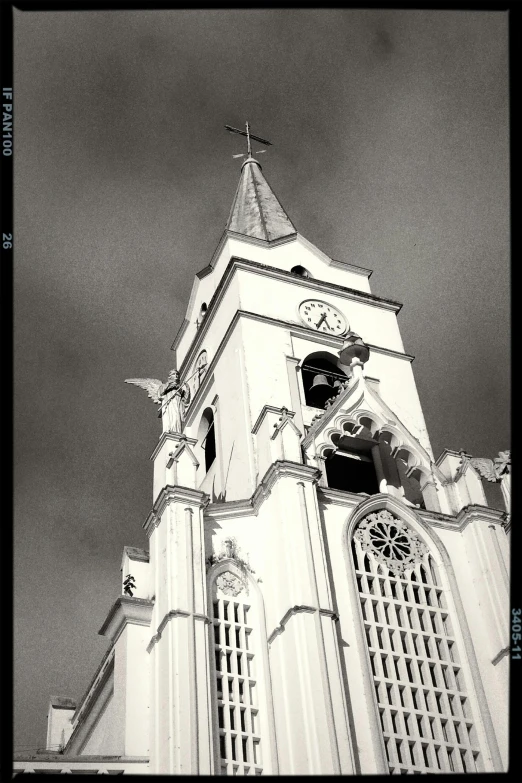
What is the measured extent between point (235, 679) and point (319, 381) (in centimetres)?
977

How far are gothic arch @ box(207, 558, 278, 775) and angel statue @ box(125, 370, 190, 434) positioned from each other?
13.1 ft

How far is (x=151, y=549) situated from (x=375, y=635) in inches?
180

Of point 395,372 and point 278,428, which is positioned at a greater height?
point 395,372

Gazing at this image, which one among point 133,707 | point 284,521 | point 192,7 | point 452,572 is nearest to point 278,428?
point 284,521

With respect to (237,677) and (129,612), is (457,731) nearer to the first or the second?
(237,677)

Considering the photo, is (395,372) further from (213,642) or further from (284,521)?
(213,642)

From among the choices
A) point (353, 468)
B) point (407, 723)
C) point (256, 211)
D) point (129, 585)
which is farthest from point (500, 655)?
point (256, 211)

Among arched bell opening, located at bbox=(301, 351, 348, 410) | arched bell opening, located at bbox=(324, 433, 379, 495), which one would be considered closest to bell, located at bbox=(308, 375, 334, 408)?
arched bell opening, located at bbox=(301, 351, 348, 410)

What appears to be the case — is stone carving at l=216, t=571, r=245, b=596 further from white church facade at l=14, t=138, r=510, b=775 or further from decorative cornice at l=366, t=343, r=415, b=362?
decorative cornice at l=366, t=343, r=415, b=362

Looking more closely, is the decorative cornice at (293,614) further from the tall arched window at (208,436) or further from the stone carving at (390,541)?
the tall arched window at (208,436)

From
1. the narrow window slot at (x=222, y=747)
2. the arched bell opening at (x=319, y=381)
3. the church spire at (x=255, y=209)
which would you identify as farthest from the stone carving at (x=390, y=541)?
the church spire at (x=255, y=209)

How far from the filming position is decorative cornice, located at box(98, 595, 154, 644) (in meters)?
20.0

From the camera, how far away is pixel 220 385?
89.0 feet

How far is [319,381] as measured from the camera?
27141 mm
